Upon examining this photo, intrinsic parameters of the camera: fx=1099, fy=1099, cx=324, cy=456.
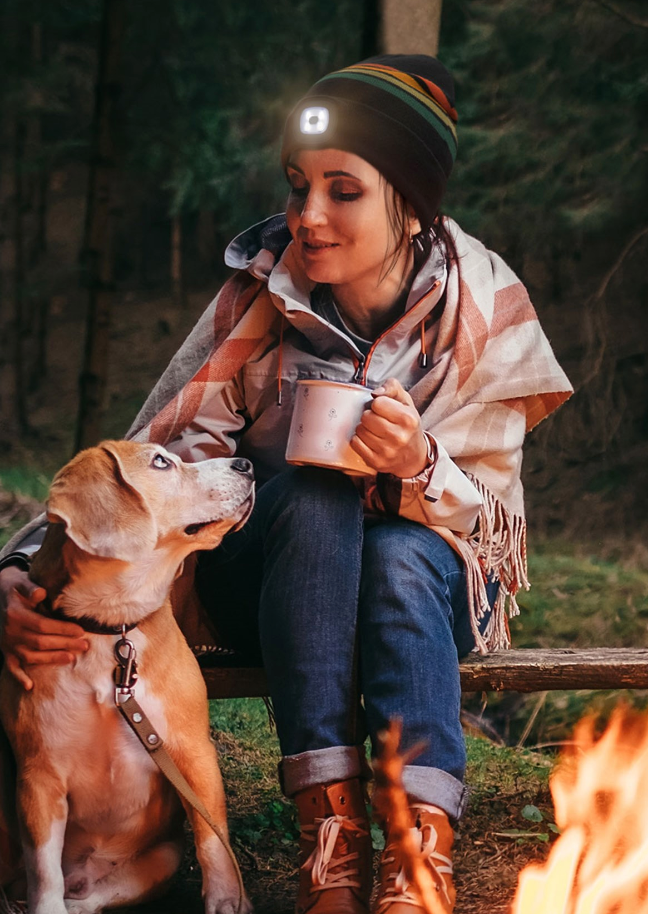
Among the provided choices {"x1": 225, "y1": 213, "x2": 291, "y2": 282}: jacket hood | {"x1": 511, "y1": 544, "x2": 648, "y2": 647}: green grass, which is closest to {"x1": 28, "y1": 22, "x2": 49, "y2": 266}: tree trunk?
{"x1": 511, "y1": 544, "x2": 648, "y2": 647}: green grass

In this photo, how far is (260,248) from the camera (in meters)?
2.69

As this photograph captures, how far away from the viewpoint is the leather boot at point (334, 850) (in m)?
2.05

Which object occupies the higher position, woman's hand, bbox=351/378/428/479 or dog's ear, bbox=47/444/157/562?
woman's hand, bbox=351/378/428/479

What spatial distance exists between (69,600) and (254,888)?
33.5 inches

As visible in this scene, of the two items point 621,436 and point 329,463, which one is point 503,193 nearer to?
point 621,436

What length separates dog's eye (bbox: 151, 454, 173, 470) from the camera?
93.1 inches

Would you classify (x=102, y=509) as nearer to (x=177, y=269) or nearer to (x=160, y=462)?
(x=160, y=462)

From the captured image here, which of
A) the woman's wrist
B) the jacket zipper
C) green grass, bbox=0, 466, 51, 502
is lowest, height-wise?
green grass, bbox=0, 466, 51, 502

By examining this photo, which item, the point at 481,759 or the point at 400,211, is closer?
the point at 400,211

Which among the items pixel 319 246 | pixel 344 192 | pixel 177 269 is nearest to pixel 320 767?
pixel 319 246

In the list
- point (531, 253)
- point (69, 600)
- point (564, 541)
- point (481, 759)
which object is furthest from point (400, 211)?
point (531, 253)

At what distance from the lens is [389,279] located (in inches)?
103

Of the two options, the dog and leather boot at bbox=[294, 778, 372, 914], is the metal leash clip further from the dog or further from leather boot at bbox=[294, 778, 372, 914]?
leather boot at bbox=[294, 778, 372, 914]

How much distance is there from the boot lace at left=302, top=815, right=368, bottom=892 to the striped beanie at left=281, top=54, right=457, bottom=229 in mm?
1352
